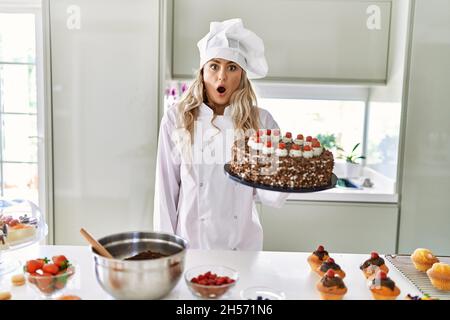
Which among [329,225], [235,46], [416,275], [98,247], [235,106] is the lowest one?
[329,225]

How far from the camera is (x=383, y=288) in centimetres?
83

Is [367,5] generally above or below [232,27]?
above

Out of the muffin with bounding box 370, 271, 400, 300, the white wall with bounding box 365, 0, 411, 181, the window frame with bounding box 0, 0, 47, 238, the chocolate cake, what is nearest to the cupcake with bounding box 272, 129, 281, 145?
the chocolate cake

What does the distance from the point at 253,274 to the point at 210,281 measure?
14cm

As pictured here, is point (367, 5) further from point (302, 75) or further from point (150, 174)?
point (150, 174)

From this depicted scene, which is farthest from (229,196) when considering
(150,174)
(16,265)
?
(150,174)

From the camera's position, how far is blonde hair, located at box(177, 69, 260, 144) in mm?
1225

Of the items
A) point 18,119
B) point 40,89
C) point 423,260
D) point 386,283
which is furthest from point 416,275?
point 18,119

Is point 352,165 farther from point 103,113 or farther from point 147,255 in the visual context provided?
point 147,255

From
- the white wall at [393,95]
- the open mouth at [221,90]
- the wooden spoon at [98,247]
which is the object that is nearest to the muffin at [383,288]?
the wooden spoon at [98,247]

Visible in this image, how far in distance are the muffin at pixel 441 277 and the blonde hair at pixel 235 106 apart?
22.1 inches

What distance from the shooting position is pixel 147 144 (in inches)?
72.0
